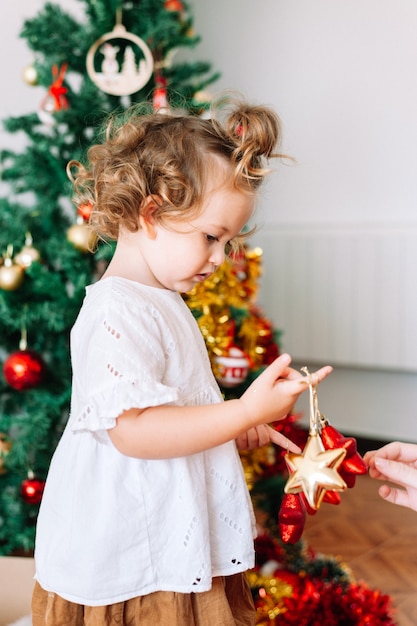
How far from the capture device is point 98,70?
1.84m

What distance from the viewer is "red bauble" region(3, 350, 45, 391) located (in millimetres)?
1775

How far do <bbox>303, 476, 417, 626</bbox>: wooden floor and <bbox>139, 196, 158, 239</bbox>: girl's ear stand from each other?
4.48ft

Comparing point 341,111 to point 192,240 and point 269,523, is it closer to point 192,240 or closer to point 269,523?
point 269,523

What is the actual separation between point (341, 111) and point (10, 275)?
1.80 meters

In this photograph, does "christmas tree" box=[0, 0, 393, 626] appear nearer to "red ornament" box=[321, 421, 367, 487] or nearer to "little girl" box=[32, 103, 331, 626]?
"little girl" box=[32, 103, 331, 626]

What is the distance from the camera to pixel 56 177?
1867 millimetres

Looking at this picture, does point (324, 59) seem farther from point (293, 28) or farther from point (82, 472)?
point (82, 472)

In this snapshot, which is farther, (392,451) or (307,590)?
(307,590)

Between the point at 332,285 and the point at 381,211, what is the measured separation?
0.36 meters

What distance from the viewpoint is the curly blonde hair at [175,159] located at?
3.24 ft

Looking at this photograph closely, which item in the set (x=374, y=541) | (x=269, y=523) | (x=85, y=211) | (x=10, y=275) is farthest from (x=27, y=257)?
(x=374, y=541)

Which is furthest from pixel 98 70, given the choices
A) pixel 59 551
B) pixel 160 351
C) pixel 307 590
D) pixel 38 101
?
pixel 307 590

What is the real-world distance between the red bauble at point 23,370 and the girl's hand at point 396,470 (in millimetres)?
935

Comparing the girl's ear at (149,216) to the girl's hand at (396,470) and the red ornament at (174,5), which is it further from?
the red ornament at (174,5)
